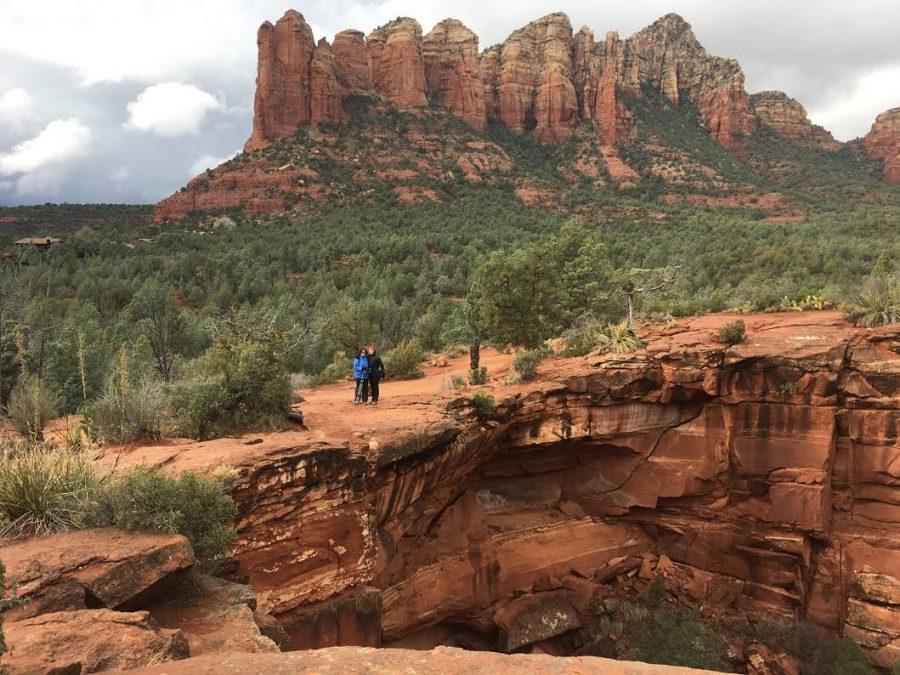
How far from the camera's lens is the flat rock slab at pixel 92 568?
141 inches

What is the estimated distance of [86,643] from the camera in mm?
3104

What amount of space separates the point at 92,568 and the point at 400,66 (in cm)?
8484

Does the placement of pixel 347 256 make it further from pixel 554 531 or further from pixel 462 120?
pixel 462 120

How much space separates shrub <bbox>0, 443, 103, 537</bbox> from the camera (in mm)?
4512

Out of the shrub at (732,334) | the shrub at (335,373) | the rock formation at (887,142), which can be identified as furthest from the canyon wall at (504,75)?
the shrub at (732,334)

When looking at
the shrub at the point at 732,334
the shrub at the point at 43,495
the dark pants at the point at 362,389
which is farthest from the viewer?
the shrub at the point at 732,334

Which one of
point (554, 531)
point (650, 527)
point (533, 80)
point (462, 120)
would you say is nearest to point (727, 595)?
point (650, 527)

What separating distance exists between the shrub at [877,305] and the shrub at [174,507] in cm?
1463

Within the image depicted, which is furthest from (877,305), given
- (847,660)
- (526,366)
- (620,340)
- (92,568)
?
(92,568)

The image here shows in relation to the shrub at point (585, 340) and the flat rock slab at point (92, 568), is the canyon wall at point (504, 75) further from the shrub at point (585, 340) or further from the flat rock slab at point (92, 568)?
the flat rock slab at point (92, 568)

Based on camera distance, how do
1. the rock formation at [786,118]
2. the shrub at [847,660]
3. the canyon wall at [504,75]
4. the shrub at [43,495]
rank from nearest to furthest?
1. the shrub at [43,495]
2. the shrub at [847,660]
3. the canyon wall at [504,75]
4. the rock formation at [786,118]

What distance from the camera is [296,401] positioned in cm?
1038

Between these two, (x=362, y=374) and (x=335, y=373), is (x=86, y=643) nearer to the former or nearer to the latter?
(x=362, y=374)

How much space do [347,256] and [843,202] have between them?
54.0 m
